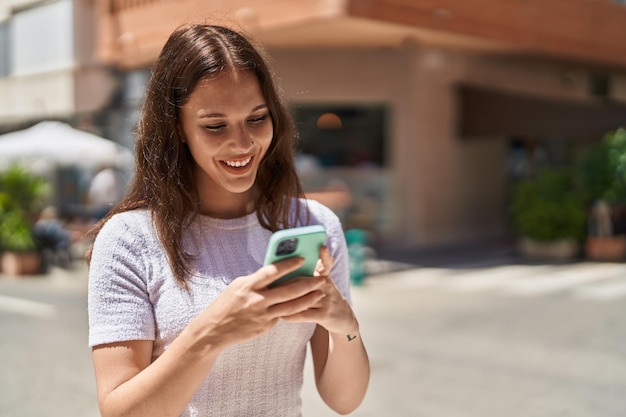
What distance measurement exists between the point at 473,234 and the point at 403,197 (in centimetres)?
211

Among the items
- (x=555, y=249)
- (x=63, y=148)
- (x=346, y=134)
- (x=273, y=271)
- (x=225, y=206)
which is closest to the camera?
(x=273, y=271)

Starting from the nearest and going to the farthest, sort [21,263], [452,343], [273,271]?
[273,271] → [452,343] → [21,263]

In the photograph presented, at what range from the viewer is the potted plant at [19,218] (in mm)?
11203

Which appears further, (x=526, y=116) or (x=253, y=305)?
(x=526, y=116)

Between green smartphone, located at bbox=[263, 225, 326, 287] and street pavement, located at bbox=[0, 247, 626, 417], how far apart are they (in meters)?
3.94

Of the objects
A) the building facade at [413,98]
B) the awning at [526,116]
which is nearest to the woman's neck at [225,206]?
the building facade at [413,98]

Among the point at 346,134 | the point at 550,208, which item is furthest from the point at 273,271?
the point at 346,134

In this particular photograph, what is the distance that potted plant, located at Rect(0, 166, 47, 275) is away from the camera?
1120 cm

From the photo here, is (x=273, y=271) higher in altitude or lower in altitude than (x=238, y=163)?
lower

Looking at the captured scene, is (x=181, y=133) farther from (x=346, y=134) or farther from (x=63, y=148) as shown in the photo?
(x=63, y=148)

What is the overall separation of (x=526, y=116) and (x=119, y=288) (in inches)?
542

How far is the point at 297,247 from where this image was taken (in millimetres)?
1279

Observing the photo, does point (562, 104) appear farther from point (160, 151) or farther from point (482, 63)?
point (160, 151)

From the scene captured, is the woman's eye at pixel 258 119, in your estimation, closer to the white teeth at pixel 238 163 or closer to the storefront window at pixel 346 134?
the white teeth at pixel 238 163
